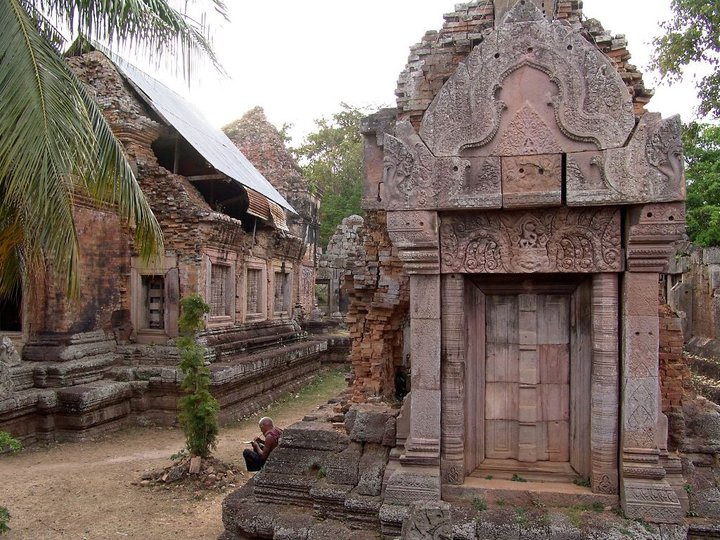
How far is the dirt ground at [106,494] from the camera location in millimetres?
6699

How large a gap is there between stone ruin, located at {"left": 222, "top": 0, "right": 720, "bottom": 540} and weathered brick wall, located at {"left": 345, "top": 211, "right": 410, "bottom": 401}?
141 cm

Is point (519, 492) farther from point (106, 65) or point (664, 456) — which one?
point (106, 65)

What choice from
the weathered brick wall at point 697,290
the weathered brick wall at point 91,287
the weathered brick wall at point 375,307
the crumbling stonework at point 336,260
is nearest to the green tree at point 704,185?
the weathered brick wall at point 697,290

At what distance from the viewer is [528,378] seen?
16.7 ft

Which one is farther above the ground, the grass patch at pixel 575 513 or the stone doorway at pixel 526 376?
the stone doorway at pixel 526 376

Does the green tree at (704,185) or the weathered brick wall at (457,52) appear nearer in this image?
the weathered brick wall at (457,52)

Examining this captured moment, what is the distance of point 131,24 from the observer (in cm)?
729

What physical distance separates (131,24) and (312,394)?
1125cm

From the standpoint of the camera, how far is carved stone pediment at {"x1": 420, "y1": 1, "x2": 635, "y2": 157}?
4.60 m

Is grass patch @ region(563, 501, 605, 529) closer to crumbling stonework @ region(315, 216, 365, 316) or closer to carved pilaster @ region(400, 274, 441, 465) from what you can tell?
carved pilaster @ region(400, 274, 441, 465)

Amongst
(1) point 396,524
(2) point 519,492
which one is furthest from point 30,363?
(2) point 519,492

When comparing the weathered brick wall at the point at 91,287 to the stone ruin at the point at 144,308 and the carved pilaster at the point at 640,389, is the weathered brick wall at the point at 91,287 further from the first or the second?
the carved pilaster at the point at 640,389

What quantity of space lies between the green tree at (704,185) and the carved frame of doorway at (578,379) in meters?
15.4

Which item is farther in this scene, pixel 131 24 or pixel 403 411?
pixel 131 24
